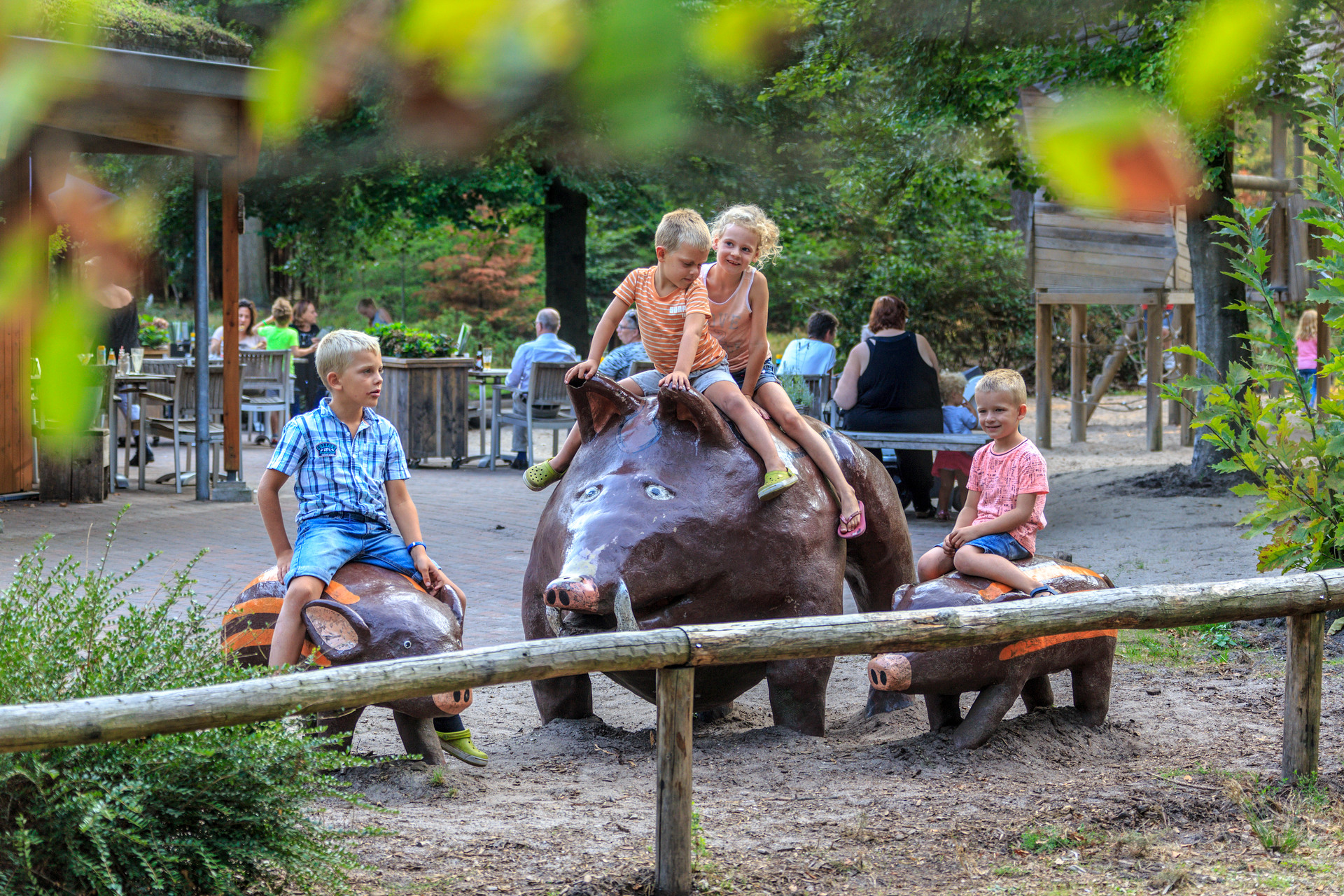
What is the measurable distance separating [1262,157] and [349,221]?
27.1 metres

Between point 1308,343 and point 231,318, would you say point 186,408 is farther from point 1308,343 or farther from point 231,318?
point 1308,343

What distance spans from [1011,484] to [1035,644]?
0.57 metres

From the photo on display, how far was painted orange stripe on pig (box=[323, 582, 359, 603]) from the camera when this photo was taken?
3885mm

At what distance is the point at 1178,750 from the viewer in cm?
438

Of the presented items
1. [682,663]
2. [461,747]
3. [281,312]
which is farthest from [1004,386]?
[281,312]

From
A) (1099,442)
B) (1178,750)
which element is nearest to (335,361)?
(1178,750)

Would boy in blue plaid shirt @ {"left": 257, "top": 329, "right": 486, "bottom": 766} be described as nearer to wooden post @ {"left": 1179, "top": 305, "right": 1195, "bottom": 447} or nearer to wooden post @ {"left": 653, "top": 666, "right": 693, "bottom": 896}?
wooden post @ {"left": 653, "top": 666, "right": 693, "bottom": 896}

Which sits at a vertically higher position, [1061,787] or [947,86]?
[947,86]

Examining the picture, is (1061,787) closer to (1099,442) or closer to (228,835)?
(228,835)

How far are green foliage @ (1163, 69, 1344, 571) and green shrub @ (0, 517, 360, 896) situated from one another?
14.4 feet

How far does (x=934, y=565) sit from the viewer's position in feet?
15.1

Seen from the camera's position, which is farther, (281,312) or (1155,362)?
(281,312)

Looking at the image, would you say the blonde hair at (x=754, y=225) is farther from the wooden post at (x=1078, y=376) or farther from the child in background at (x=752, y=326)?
the wooden post at (x=1078, y=376)

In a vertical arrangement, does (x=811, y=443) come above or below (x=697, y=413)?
below
